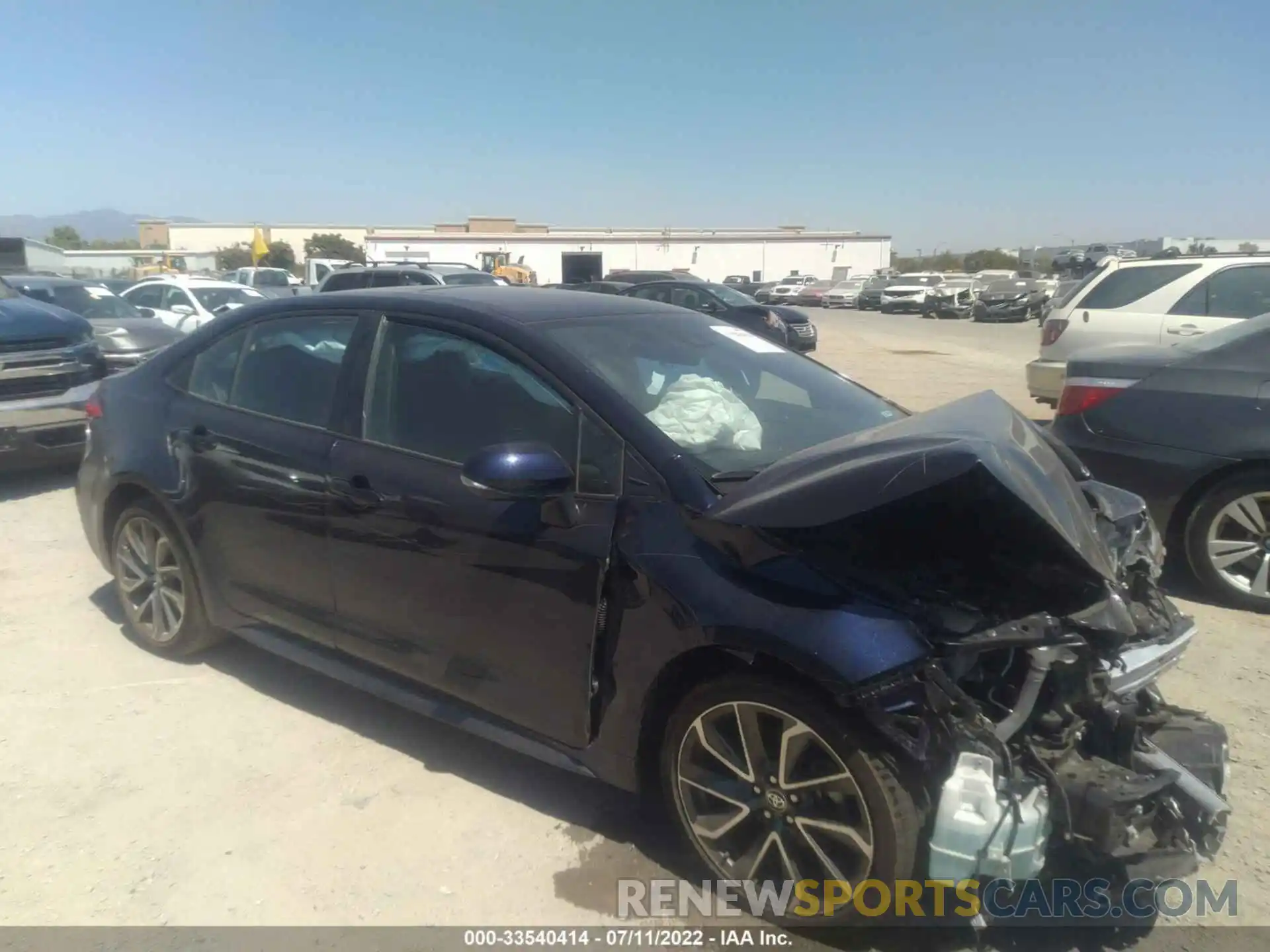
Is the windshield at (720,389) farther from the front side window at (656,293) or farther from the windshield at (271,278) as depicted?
the windshield at (271,278)

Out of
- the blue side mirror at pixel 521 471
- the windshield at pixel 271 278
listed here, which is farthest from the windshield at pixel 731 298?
the blue side mirror at pixel 521 471

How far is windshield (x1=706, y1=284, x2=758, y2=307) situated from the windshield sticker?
15.2 m

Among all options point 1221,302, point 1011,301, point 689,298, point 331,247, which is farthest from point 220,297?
point 331,247

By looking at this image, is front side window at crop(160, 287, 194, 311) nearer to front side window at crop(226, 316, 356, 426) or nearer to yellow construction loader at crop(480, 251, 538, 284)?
front side window at crop(226, 316, 356, 426)

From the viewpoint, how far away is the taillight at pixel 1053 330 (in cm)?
955

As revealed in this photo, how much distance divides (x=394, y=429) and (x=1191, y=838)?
8.94 ft

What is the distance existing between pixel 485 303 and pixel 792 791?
6.55 ft

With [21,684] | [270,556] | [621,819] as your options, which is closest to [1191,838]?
[621,819]

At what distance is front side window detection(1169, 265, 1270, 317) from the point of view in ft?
28.5

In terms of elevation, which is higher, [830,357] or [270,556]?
[270,556]

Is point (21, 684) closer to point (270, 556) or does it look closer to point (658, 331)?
point (270, 556)

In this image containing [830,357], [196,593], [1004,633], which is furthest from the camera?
[830,357]

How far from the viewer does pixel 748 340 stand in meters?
3.87

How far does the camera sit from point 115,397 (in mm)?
4422
